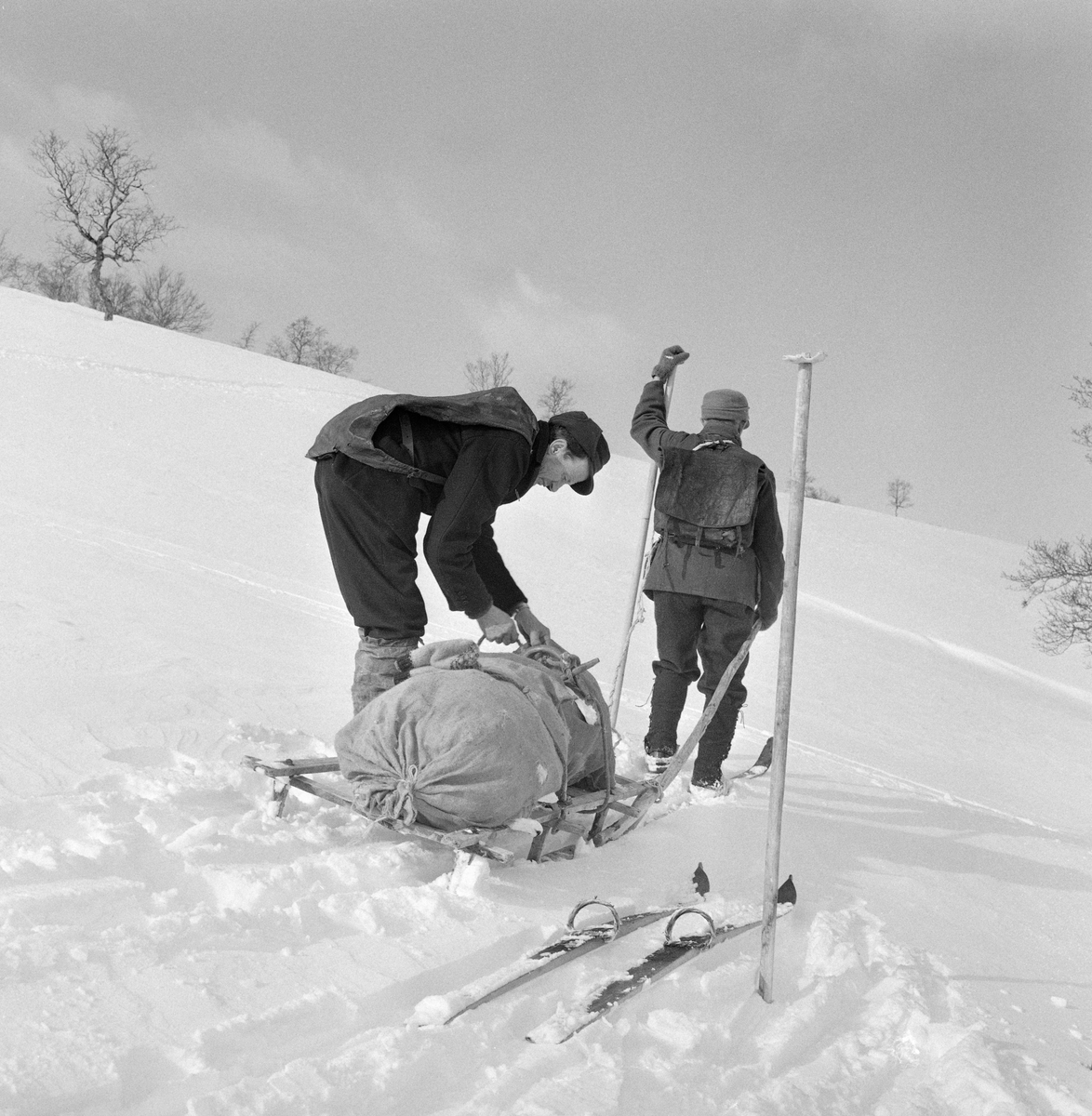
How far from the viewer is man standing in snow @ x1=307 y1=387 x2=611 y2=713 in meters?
3.25

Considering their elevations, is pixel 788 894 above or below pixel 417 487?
below

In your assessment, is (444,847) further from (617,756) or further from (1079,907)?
(1079,907)

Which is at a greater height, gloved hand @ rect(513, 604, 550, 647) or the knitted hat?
the knitted hat

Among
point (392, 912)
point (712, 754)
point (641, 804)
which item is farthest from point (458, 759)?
point (712, 754)

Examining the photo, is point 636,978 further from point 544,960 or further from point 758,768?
point 758,768

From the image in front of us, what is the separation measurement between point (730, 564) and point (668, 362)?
1209 mm

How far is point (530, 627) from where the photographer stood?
3.76 m

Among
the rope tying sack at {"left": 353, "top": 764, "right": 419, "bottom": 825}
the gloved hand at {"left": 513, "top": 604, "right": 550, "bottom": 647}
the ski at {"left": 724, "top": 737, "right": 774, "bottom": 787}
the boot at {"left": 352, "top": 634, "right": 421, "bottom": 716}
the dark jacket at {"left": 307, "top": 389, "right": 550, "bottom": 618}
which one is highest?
the dark jacket at {"left": 307, "top": 389, "right": 550, "bottom": 618}

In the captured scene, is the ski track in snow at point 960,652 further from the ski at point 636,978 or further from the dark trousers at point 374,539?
the ski at point 636,978

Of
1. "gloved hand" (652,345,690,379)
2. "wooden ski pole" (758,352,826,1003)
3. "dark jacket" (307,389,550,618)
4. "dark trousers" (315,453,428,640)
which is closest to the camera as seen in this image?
"wooden ski pole" (758,352,826,1003)

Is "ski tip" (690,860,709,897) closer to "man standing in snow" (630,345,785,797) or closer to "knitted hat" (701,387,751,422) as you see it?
"man standing in snow" (630,345,785,797)

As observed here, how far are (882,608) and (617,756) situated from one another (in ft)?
40.3

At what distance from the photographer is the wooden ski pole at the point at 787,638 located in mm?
2389

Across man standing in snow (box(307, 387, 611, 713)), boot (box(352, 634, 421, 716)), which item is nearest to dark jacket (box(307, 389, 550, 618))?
man standing in snow (box(307, 387, 611, 713))
